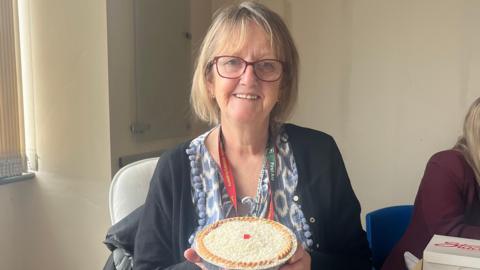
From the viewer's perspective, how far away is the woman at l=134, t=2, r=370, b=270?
951 millimetres

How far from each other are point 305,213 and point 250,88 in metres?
0.32

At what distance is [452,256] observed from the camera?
87 centimetres

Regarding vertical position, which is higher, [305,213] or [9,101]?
[9,101]

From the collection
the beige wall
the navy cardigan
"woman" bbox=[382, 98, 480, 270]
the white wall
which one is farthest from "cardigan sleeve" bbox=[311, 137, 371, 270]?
the white wall

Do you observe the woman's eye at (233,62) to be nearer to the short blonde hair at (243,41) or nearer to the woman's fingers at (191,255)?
the short blonde hair at (243,41)

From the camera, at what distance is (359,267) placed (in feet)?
3.20

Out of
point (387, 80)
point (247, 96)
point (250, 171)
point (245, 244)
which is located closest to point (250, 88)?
point (247, 96)

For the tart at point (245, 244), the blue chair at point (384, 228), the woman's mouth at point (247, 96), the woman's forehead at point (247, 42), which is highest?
the woman's forehead at point (247, 42)

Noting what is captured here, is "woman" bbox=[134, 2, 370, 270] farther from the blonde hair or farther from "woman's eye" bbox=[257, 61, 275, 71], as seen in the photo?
the blonde hair

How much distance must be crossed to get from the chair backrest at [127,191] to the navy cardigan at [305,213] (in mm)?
292

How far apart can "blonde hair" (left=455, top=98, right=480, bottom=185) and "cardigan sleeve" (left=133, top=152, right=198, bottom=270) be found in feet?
3.82

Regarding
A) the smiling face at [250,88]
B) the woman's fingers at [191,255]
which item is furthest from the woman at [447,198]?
the woman's fingers at [191,255]

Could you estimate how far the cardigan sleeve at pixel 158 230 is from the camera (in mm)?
970

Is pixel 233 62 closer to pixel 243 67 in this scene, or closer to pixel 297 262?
pixel 243 67
